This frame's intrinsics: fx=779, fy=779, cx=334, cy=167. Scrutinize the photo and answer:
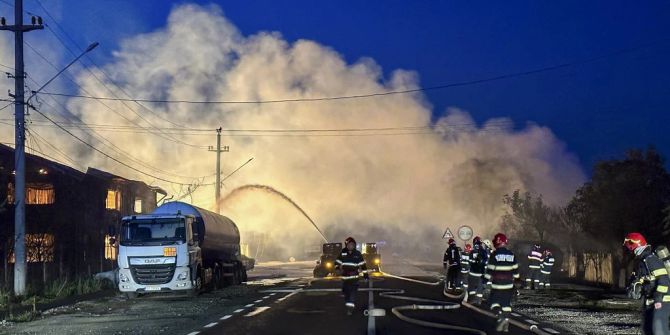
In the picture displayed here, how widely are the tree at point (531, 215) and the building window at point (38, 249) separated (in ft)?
96.6

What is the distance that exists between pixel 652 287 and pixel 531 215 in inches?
1706

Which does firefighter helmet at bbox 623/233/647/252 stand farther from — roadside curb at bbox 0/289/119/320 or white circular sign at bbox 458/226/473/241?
white circular sign at bbox 458/226/473/241

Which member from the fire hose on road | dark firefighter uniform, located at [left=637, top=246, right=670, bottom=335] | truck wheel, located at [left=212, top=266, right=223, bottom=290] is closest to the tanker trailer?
truck wheel, located at [left=212, top=266, right=223, bottom=290]

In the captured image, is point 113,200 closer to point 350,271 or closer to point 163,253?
Result: point 163,253

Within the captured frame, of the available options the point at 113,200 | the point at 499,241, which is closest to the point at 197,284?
the point at 499,241

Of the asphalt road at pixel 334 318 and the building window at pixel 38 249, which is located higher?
the building window at pixel 38 249

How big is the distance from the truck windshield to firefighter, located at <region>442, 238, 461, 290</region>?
865 cm

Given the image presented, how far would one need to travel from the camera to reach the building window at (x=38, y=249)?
1353 inches

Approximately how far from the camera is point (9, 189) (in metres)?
37.0

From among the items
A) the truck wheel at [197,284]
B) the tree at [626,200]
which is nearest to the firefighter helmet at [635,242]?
the truck wheel at [197,284]

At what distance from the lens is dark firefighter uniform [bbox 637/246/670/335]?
986 centimetres

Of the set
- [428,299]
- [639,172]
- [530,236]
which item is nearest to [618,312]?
[428,299]

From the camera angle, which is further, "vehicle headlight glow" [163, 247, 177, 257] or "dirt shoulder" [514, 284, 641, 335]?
"vehicle headlight glow" [163, 247, 177, 257]

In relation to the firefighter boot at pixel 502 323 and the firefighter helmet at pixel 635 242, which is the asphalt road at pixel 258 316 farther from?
the firefighter helmet at pixel 635 242
